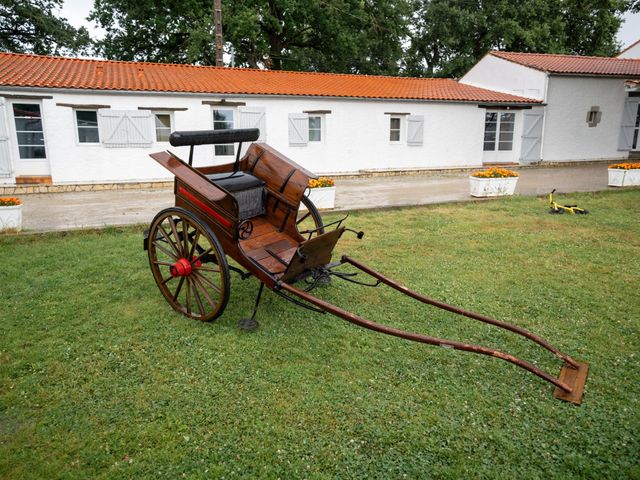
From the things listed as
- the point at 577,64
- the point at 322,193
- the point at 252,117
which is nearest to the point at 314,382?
the point at 322,193

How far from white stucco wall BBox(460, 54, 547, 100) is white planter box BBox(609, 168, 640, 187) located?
25.4 feet

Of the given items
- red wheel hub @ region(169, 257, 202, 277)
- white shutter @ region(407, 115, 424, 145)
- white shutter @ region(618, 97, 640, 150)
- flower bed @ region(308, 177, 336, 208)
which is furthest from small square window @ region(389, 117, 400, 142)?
red wheel hub @ region(169, 257, 202, 277)

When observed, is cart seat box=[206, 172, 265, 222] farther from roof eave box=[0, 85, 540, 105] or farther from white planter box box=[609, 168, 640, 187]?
white planter box box=[609, 168, 640, 187]

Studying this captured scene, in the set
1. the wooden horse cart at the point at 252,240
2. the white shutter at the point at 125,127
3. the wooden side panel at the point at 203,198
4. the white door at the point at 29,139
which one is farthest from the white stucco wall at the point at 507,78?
the wooden side panel at the point at 203,198

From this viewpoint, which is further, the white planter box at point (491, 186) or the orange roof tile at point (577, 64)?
the orange roof tile at point (577, 64)

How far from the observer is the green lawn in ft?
9.21

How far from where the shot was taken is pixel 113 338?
4172 mm

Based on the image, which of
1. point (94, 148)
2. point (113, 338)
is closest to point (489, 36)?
point (94, 148)

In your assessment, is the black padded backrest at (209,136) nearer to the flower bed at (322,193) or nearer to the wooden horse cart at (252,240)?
the wooden horse cart at (252,240)

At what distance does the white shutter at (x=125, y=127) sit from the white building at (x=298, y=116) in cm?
3

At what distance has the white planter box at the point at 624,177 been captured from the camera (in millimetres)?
12539

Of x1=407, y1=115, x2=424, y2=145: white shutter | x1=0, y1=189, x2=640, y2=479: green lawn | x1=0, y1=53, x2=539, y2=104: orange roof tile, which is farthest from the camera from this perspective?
x1=407, y1=115, x2=424, y2=145: white shutter

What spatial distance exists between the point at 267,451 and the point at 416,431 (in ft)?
3.14

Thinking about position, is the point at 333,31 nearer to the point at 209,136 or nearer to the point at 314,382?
the point at 209,136
